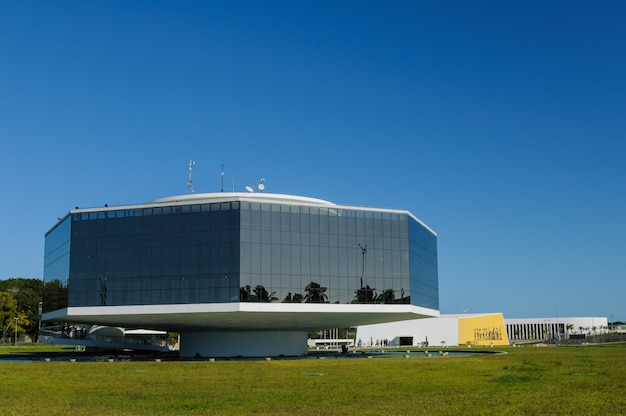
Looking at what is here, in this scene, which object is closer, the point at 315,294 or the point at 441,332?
the point at 315,294

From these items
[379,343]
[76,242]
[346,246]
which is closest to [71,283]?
[76,242]

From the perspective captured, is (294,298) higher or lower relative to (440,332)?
higher

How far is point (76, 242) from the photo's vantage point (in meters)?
68.6

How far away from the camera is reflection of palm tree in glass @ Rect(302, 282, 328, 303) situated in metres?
65.2

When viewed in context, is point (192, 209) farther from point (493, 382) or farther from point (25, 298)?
point (25, 298)

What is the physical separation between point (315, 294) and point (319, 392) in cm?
3633

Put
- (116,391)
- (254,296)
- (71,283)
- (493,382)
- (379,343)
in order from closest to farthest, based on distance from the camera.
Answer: (116,391), (493,382), (254,296), (71,283), (379,343)

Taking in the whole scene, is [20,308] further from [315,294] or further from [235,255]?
[315,294]

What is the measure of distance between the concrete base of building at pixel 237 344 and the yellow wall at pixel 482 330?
213 feet

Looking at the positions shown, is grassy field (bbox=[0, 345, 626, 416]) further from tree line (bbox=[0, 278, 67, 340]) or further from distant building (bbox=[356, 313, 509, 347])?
tree line (bbox=[0, 278, 67, 340])

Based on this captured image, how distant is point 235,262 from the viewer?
6347 cm

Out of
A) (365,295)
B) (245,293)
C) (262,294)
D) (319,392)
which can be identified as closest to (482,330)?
(365,295)

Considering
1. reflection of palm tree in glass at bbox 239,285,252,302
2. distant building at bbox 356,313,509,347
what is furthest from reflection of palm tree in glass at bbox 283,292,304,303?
distant building at bbox 356,313,509,347

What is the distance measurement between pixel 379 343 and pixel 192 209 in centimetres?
8151
